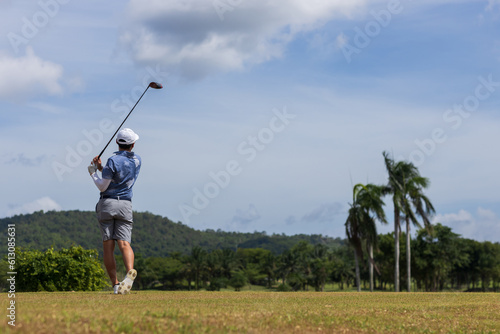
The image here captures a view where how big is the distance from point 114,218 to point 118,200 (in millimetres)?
368

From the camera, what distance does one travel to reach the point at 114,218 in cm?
1012

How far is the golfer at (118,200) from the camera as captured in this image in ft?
32.6

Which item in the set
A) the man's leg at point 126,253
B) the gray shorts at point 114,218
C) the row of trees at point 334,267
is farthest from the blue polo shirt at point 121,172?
the row of trees at point 334,267

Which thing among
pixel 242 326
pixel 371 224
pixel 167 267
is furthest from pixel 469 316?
pixel 167 267

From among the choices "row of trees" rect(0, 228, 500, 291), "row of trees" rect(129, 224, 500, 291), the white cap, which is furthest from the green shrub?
"row of trees" rect(129, 224, 500, 291)

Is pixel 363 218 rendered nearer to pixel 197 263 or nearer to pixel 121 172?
pixel 121 172

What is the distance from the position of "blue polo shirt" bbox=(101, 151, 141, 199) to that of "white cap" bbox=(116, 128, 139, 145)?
0.73 feet

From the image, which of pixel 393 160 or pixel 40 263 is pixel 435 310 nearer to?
pixel 40 263

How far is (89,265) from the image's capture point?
20.8 metres

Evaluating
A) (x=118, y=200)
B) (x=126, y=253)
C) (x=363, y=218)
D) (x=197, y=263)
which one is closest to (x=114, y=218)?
(x=118, y=200)

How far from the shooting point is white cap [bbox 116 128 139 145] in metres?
10.3

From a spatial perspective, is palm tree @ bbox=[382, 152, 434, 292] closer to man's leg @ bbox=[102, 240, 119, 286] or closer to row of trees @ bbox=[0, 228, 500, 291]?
row of trees @ bbox=[0, 228, 500, 291]

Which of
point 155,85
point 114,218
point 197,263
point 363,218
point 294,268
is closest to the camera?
point 114,218

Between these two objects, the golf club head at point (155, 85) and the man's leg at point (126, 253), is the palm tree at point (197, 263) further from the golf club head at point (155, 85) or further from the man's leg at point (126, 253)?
the man's leg at point (126, 253)
